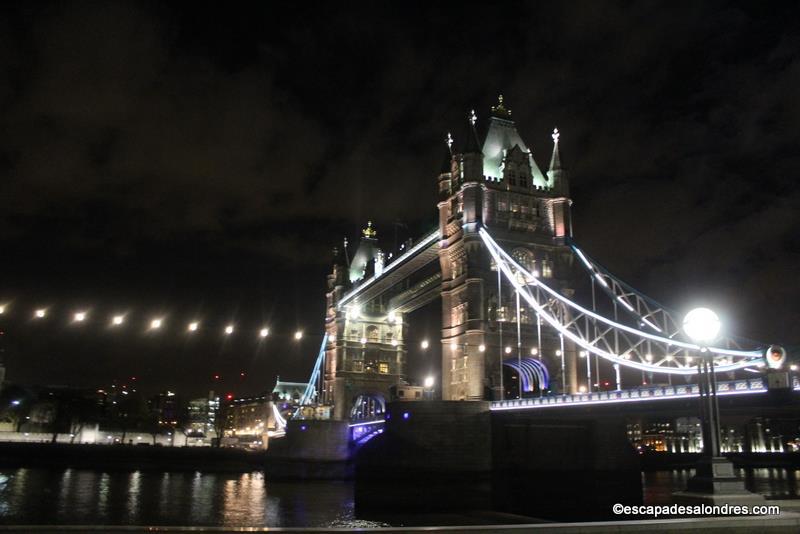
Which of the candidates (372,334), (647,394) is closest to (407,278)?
(372,334)

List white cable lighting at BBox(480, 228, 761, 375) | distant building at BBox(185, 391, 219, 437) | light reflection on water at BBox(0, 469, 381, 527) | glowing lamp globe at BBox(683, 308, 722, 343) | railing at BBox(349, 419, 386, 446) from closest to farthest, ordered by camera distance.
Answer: glowing lamp globe at BBox(683, 308, 722, 343)
white cable lighting at BBox(480, 228, 761, 375)
light reflection on water at BBox(0, 469, 381, 527)
railing at BBox(349, 419, 386, 446)
distant building at BBox(185, 391, 219, 437)

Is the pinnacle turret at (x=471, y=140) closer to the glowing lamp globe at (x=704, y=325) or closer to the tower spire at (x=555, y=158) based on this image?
the tower spire at (x=555, y=158)

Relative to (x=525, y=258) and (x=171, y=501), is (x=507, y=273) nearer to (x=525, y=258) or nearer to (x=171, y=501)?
(x=525, y=258)

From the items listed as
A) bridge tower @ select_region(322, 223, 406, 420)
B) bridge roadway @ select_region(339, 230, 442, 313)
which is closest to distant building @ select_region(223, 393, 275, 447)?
bridge tower @ select_region(322, 223, 406, 420)

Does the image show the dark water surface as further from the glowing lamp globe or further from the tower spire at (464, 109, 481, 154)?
the tower spire at (464, 109, 481, 154)

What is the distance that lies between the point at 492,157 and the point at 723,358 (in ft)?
90.5

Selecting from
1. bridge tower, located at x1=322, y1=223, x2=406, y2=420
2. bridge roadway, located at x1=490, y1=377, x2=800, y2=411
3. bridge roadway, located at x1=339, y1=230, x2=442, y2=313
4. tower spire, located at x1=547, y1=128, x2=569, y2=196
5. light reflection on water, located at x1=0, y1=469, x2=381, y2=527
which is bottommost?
light reflection on water, located at x1=0, y1=469, x2=381, y2=527

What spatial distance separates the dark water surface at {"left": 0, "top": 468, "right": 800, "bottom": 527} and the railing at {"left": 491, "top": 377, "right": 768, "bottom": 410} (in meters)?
4.00

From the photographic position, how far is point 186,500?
38.6 meters

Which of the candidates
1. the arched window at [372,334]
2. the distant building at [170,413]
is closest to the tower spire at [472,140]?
the arched window at [372,334]

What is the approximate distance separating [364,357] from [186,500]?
143 feet

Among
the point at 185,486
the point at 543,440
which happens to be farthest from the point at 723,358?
the point at 185,486

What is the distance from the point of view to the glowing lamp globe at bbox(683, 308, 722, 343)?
44.6 feet

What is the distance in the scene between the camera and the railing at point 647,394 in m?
23.1
